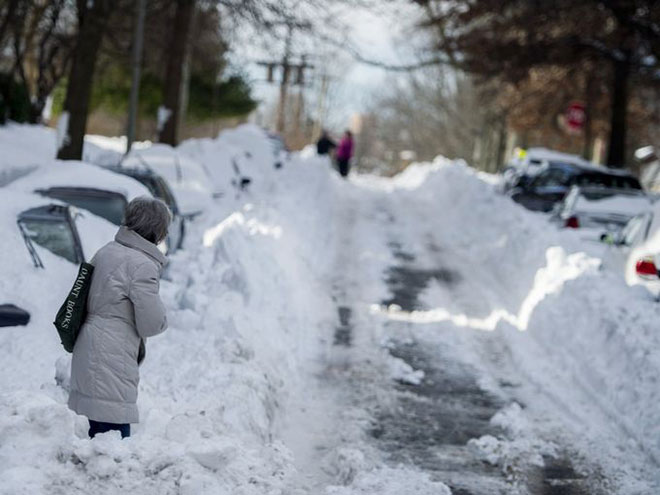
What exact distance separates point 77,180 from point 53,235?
2952 mm

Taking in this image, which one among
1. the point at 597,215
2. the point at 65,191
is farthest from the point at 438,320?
the point at 597,215

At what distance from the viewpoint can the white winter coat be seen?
4840 millimetres

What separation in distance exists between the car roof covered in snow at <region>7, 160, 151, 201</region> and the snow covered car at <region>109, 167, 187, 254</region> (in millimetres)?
876

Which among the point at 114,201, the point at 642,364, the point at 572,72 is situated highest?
the point at 572,72

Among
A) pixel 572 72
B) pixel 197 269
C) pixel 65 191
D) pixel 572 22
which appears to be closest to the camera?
pixel 197 269

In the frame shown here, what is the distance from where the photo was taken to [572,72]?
26.8m

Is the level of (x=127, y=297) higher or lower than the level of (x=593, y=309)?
higher

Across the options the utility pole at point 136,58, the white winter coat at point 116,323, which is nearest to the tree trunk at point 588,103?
the utility pole at point 136,58

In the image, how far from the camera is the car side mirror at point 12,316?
6965mm

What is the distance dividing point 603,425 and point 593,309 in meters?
2.18

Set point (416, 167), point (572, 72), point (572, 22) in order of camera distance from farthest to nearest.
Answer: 1. point (416, 167)
2. point (572, 72)
3. point (572, 22)

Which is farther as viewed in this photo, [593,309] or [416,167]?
[416,167]

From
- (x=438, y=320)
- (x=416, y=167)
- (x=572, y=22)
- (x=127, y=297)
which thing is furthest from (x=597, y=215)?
(x=416, y=167)

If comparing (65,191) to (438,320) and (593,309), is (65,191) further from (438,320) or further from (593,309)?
(593,309)
